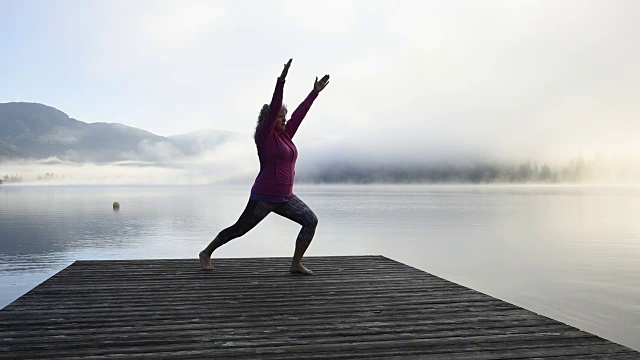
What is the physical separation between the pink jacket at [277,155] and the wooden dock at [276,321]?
1.01 metres

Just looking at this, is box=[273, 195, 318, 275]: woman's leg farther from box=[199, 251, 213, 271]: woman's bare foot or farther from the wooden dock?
box=[199, 251, 213, 271]: woman's bare foot

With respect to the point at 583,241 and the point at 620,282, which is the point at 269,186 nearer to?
the point at 620,282

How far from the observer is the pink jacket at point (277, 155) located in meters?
6.29

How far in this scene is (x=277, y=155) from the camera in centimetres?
632

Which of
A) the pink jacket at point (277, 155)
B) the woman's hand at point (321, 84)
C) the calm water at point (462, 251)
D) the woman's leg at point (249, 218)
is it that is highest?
the woman's hand at point (321, 84)

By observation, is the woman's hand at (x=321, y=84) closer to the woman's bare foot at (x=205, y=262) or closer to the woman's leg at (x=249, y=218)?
the woman's leg at (x=249, y=218)

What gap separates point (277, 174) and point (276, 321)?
225 cm

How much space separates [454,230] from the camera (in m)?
25.7

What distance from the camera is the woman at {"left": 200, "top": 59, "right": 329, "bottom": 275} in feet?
20.7

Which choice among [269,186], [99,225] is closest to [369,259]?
[269,186]

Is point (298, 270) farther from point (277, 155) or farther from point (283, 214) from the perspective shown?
point (277, 155)

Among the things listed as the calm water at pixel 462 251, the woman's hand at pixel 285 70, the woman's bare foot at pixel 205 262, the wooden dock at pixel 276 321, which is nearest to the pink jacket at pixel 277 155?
the woman's hand at pixel 285 70

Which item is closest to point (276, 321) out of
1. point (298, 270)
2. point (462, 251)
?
point (298, 270)

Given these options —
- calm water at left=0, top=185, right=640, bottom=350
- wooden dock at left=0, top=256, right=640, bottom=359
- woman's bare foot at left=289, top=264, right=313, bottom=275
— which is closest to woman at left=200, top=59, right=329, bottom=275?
woman's bare foot at left=289, top=264, right=313, bottom=275
